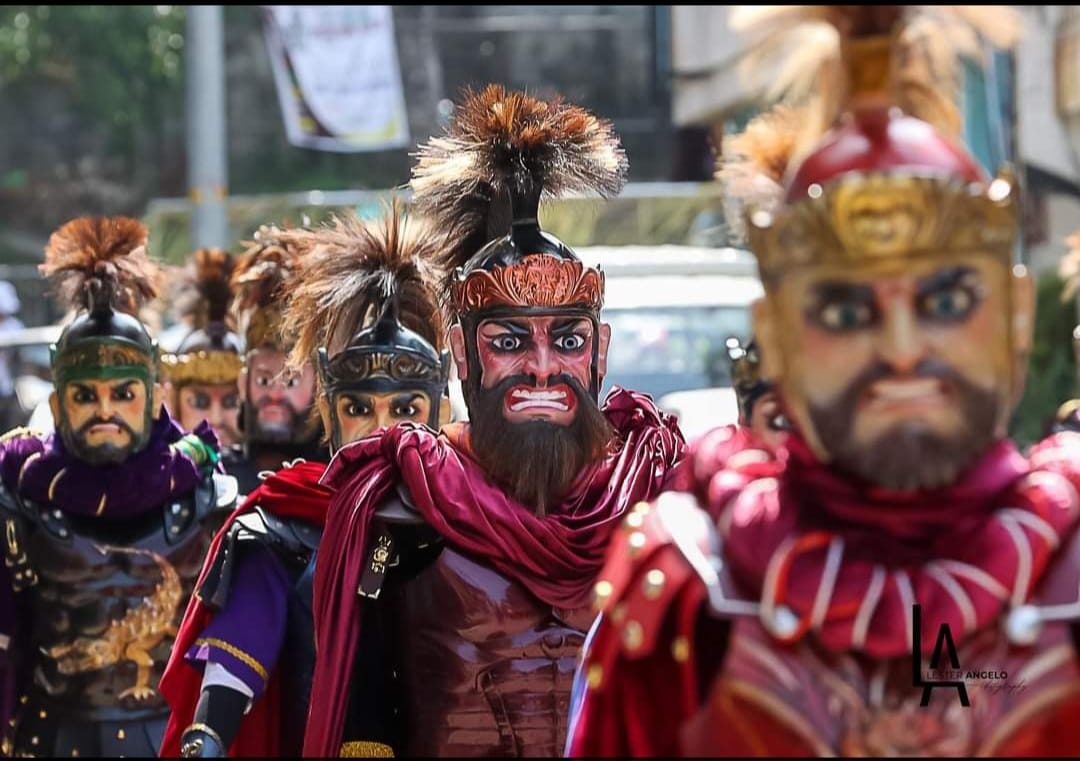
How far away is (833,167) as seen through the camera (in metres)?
3.04

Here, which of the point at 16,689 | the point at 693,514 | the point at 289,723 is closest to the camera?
the point at 693,514

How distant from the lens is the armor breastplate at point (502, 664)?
4.81m

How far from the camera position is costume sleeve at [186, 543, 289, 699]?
16.5 feet

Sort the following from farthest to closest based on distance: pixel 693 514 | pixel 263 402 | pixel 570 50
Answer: pixel 570 50 → pixel 263 402 → pixel 693 514

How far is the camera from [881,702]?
10.1 feet

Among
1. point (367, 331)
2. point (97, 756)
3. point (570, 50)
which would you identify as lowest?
point (97, 756)

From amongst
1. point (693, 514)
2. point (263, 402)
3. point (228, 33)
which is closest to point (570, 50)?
point (228, 33)

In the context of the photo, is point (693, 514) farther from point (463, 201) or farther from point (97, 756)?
point (97, 756)

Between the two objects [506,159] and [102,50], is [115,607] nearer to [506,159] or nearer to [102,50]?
[506,159]

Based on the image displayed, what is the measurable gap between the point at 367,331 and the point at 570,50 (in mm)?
23122

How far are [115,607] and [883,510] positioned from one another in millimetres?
3988

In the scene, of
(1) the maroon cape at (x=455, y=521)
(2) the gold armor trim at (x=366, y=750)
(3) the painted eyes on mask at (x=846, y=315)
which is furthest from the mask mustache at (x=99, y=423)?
(3) the painted eyes on mask at (x=846, y=315)

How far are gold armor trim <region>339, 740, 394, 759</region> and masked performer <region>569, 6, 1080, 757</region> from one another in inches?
78.6

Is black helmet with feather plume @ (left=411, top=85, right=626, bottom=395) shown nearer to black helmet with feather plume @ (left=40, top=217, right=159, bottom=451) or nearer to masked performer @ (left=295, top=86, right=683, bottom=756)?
masked performer @ (left=295, top=86, right=683, bottom=756)
